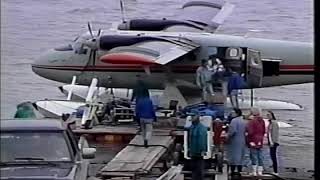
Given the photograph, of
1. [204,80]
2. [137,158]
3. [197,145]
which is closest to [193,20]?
[204,80]

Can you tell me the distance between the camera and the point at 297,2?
3259cm

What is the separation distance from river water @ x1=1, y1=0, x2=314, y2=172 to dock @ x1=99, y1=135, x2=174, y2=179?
250cm

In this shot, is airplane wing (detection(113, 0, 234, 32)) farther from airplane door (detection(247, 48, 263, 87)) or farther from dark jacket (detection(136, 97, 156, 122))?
dark jacket (detection(136, 97, 156, 122))

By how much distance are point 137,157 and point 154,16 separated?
20.2 metres

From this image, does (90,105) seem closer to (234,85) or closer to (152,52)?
(152,52)

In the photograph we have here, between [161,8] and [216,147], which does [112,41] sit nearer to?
[216,147]

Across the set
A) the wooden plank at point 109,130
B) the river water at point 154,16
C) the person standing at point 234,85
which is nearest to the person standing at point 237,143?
the river water at point 154,16

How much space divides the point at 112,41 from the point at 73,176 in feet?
40.7

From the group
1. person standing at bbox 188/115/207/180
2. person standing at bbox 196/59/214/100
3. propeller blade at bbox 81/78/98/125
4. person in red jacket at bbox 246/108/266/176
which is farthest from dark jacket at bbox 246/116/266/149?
person standing at bbox 196/59/214/100

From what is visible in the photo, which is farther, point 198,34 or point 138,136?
point 198,34

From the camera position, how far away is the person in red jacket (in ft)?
47.9

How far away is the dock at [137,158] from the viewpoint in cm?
1280

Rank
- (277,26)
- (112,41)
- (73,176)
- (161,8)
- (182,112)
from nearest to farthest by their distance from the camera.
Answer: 1. (73,176)
2. (182,112)
3. (112,41)
4. (277,26)
5. (161,8)

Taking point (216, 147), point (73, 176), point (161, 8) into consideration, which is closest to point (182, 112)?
point (216, 147)
